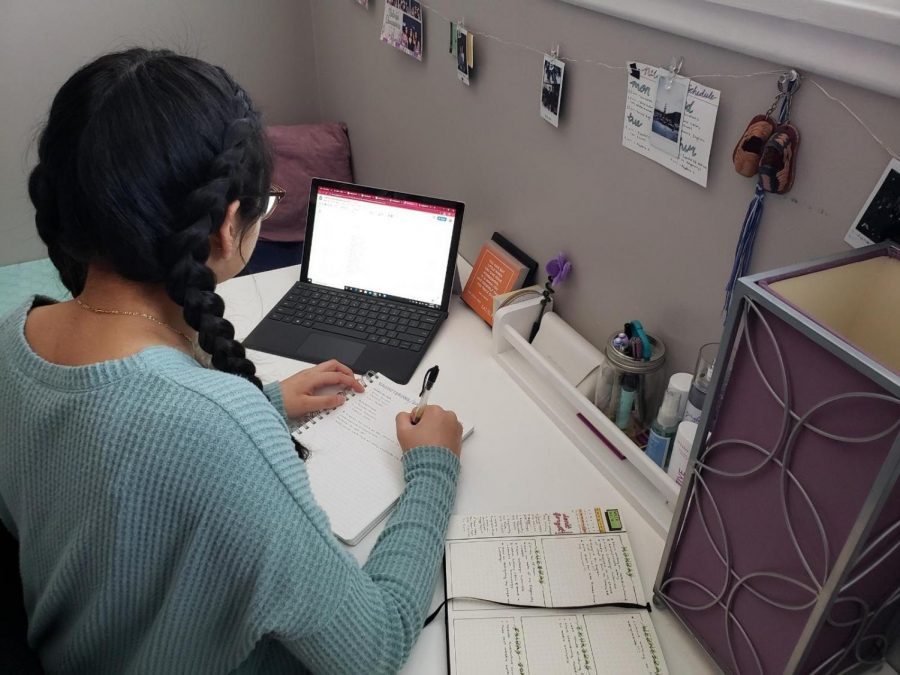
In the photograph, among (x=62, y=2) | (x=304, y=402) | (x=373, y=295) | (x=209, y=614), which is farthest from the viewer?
(x=62, y=2)

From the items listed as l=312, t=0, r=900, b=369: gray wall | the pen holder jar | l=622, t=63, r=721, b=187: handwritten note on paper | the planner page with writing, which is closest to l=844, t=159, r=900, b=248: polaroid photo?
l=312, t=0, r=900, b=369: gray wall

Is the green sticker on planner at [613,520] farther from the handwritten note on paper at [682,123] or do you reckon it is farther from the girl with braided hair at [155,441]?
the handwritten note on paper at [682,123]

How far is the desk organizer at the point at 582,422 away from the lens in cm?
83

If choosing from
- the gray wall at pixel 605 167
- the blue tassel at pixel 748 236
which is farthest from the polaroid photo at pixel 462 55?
the blue tassel at pixel 748 236

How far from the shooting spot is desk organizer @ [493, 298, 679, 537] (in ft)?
2.74

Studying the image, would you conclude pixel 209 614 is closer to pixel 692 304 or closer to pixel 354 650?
pixel 354 650

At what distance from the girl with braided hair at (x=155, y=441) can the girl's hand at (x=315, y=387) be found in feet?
1.01

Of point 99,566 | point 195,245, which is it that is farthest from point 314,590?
point 195,245

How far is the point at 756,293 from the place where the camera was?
0.51 m

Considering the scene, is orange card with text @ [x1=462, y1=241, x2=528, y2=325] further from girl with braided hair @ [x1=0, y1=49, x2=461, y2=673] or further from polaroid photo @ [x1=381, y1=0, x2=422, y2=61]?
girl with braided hair @ [x1=0, y1=49, x2=461, y2=673]

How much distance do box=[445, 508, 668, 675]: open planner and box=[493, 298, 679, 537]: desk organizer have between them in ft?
0.18

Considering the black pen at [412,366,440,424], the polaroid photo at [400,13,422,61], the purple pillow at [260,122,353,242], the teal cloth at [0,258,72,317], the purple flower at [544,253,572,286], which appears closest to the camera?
the black pen at [412,366,440,424]

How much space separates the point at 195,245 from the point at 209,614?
334 millimetres

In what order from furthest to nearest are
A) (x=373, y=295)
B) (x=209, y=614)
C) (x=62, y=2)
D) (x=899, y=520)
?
(x=62, y=2) → (x=373, y=295) → (x=209, y=614) → (x=899, y=520)
